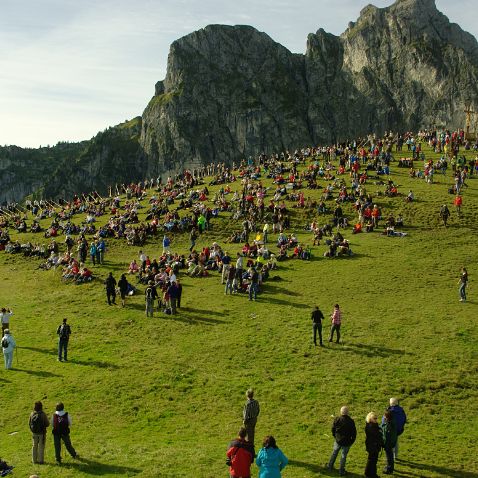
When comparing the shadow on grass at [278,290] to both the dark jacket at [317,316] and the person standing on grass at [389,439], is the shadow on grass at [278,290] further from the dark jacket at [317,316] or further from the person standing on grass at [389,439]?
the person standing on grass at [389,439]

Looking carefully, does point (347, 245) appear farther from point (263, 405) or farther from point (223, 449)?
point (223, 449)

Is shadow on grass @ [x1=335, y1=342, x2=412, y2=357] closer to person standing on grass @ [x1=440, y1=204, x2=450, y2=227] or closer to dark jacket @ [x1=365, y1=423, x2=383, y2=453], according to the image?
dark jacket @ [x1=365, y1=423, x2=383, y2=453]

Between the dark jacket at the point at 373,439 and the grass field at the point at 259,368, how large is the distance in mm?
1583

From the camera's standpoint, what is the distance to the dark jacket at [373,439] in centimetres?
1555

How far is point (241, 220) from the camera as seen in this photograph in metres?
57.0

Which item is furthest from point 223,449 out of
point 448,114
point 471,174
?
point 448,114

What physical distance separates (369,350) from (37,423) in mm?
15734

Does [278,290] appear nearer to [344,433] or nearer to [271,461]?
[344,433]

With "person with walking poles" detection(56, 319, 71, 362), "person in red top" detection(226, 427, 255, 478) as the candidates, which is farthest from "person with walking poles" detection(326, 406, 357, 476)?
"person with walking poles" detection(56, 319, 71, 362)

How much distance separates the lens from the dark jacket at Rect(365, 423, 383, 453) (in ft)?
51.0

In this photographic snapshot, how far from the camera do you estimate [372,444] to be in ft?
51.0

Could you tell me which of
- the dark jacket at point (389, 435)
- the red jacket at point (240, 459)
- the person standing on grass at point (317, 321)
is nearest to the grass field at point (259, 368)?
the person standing on grass at point (317, 321)

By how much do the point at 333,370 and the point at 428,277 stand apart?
16.3 m

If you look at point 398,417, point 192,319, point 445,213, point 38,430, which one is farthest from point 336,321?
point 445,213
